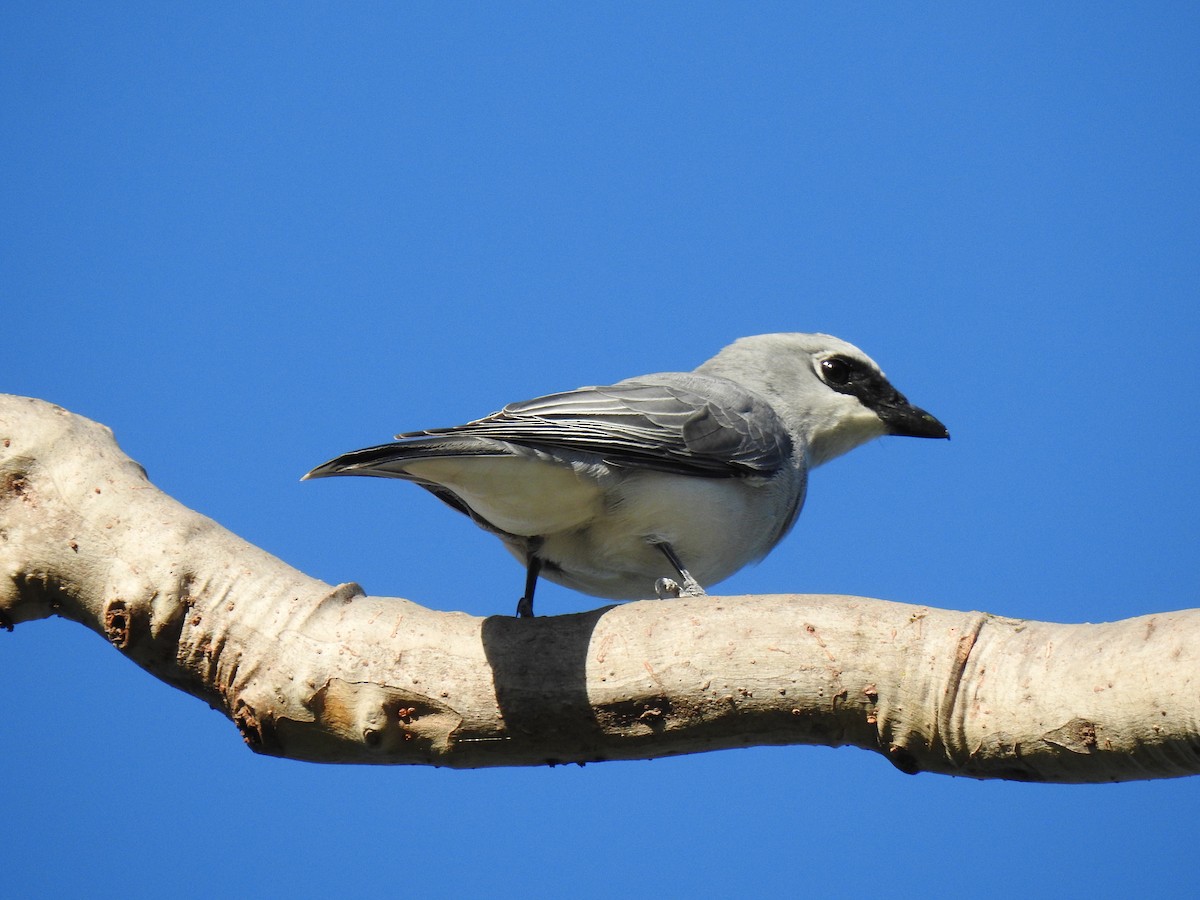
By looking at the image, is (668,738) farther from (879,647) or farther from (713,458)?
(713,458)

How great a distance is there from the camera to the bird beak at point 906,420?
22.7ft

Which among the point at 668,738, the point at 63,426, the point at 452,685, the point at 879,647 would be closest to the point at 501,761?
the point at 452,685

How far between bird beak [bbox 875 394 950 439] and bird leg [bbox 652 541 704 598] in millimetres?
2101

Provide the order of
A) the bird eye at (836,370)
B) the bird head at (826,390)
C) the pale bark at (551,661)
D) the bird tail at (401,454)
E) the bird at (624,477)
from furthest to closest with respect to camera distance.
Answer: the bird eye at (836,370) < the bird head at (826,390) < the bird at (624,477) < the bird tail at (401,454) < the pale bark at (551,661)

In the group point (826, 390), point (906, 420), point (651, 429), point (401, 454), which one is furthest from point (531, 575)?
point (906, 420)

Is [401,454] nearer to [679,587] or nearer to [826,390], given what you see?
[679,587]

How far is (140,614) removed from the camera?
426cm

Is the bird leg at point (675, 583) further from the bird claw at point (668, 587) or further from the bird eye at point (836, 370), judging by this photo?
the bird eye at point (836, 370)

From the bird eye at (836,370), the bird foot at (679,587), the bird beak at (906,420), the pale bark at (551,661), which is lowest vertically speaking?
the pale bark at (551,661)

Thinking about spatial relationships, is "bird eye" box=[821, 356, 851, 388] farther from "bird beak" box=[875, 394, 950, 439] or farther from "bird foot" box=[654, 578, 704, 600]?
"bird foot" box=[654, 578, 704, 600]

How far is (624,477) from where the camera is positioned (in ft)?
17.3

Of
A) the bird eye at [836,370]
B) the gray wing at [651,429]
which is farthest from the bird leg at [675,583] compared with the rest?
the bird eye at [836,370]

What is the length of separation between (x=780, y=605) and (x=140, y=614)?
2333 mm

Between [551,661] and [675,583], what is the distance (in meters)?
1.39
